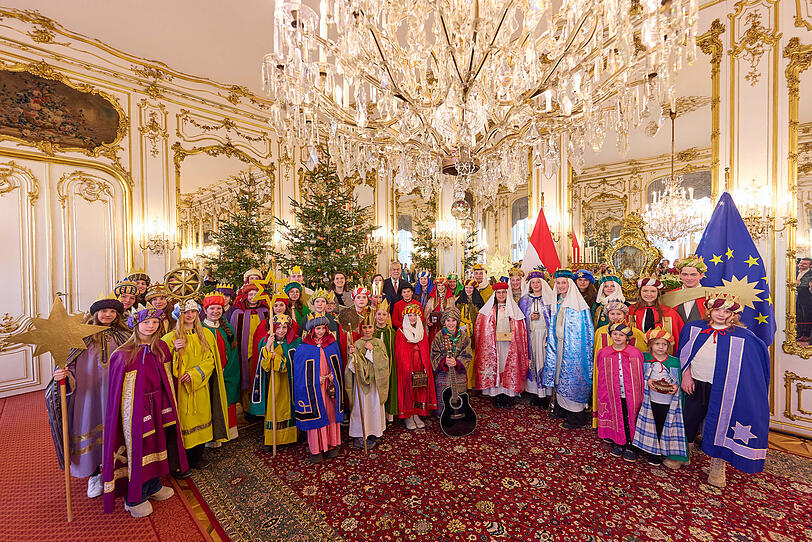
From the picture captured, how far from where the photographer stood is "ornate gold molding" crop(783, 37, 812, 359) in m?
4.18

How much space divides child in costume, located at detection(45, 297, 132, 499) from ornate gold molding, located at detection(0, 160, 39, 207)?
472 cm

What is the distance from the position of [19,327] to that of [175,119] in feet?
15.5

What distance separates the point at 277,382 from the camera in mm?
3730

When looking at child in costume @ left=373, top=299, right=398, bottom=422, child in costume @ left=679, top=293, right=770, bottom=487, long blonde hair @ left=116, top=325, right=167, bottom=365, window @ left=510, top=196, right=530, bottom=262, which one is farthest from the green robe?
window @ left=510, top=196, right=530, bottom=262

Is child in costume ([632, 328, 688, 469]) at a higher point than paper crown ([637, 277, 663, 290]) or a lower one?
lower

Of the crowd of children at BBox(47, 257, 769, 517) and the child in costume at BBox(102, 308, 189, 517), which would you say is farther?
the crowd of children at BBox(47, 257, 769, 517)

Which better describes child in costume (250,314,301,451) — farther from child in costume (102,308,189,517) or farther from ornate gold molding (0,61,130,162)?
ornate gold molding (0,61,130,162)

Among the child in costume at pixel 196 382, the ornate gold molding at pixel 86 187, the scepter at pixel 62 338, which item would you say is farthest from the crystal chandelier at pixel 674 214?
the ornate gold molding at pixel 86 187

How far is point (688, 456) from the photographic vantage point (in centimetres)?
335

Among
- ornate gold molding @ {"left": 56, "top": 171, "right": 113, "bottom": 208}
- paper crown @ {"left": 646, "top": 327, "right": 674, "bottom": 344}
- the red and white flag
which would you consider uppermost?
ornate gold molding @ {"left": 56, "top": 171, "right": 113, "bottom": 208}

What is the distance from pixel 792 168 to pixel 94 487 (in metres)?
8.44

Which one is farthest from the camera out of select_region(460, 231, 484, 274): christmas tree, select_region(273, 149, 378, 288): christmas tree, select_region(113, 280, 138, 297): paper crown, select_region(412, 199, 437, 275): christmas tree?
select_region(412, 199, 437, 275): christmas tree

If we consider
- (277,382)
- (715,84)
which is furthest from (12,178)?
(715,84)

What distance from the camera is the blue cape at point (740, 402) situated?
3012 mm
